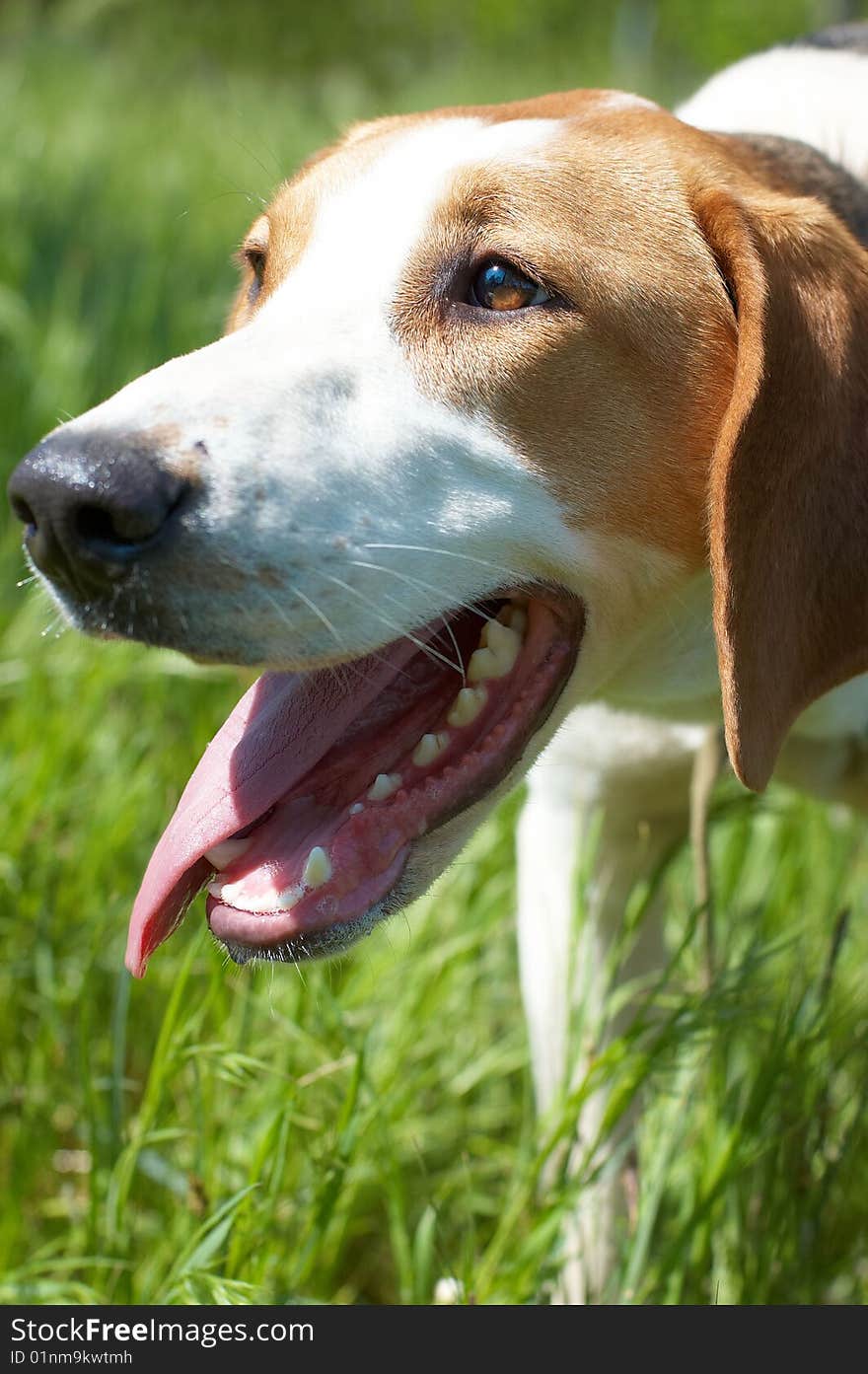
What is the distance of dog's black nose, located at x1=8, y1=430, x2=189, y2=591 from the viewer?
184 centimetres

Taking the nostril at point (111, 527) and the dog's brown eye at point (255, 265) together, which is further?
the dog's brown eye at point (255, 265)

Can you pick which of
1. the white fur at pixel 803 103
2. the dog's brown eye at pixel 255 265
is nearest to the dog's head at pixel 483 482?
the dog's brown eye at pixel 255 265

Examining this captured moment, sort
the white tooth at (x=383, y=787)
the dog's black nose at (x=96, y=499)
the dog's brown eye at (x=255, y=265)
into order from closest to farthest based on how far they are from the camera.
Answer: the dog's black nose at (x=96, y=499) < the white tooth at (x=383, y=787) < the dog's brown eye at (x=255, y=265)

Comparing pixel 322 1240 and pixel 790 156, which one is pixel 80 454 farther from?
pixel 790 156

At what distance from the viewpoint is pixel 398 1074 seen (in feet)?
9.55

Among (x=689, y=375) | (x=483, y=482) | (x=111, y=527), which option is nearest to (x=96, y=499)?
(x=111, y=527)

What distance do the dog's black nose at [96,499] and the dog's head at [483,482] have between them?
53mm

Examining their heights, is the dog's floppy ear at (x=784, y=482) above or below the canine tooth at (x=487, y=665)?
above

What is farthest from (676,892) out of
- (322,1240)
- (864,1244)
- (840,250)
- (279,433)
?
(279,433)

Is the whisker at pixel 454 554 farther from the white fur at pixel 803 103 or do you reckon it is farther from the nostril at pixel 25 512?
the white fur at pixel 803 103

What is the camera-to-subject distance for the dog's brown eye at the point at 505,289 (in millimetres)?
2211

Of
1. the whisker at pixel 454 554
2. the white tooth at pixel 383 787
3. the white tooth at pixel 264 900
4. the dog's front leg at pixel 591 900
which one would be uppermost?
the whisker at pixel 454 554

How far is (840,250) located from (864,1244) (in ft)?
5.69

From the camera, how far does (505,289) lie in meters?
2.21
